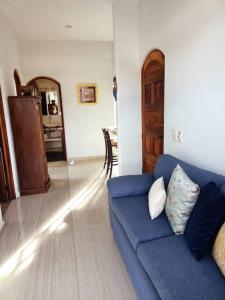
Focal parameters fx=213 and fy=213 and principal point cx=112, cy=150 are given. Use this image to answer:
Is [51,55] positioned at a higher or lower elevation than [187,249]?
higher

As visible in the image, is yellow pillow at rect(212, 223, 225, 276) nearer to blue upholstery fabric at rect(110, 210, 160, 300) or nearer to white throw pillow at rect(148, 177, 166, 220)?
blue upholstery fabric at rect(110, 210, 160, 300)

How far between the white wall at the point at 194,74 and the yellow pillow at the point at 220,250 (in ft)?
2.34

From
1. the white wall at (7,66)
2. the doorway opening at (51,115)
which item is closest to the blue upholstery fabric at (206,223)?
the white wall at (7,66)

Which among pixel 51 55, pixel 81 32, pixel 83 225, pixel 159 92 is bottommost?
pixel 83 225

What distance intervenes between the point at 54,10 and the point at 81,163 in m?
3.42

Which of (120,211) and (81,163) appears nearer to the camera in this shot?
(120,211)

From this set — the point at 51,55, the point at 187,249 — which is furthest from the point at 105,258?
the point at 51,55

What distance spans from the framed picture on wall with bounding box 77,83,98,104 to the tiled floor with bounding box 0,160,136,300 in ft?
9.77

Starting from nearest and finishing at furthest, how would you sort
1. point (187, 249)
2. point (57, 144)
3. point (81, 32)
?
point (187, 249)
point (81, 32)
point (57, 144)

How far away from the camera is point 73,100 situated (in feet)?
18.8

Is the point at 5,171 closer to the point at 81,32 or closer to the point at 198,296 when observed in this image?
the point at 198,296

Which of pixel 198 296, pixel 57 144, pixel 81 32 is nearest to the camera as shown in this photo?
pixel 198 296

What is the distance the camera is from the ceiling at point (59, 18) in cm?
343

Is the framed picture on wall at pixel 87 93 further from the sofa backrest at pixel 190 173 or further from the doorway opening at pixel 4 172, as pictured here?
the sofa backrest at pixel 190 173
